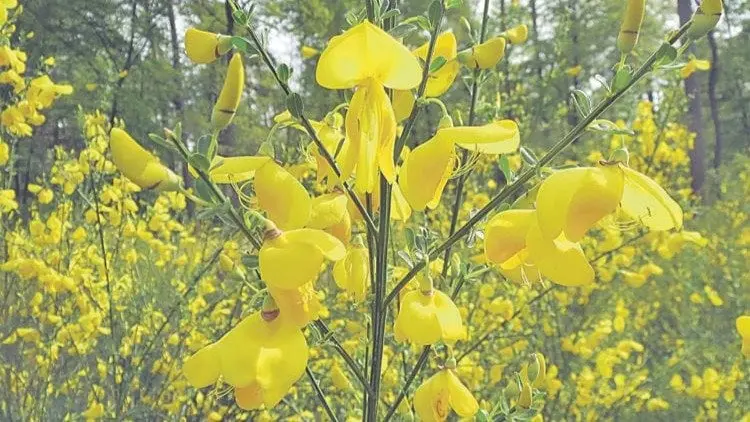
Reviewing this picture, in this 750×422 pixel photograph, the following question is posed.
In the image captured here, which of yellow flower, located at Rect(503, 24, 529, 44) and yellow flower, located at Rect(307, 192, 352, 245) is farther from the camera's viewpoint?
yellow flower, located at Rect(503, 24, 529, 44)

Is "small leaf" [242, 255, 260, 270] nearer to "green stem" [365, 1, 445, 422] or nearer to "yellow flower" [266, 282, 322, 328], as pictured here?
"yellow flower" [266, 282, 322, 328]

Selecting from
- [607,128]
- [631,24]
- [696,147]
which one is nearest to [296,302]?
[607,128]

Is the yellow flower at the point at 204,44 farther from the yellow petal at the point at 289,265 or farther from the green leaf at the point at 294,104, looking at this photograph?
the yellow petal at the point at 289,265

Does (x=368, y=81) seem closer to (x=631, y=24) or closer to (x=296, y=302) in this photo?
(x=296, y=302)

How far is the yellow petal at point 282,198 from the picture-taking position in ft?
2.63

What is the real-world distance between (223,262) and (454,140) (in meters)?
0.59

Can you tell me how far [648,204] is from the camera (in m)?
0.77

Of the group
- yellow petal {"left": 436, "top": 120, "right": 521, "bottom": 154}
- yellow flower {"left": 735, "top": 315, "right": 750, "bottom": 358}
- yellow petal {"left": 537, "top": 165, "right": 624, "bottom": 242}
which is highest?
yellow petal {"left": 436, "top": 120, "right": 521, "bottom": 154}

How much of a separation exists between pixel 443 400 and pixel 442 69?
426 mm

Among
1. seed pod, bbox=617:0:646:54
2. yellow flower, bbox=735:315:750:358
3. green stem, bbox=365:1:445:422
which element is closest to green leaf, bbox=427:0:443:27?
green stem, bbox=365:1:445:422

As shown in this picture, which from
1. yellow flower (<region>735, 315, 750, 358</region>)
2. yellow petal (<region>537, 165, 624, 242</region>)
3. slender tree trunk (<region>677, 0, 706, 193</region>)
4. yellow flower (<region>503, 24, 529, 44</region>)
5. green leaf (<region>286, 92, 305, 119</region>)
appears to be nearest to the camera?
yellow petal (<region>537, 165, 624, 242</region>)

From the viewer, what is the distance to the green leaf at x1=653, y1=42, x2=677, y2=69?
81cm

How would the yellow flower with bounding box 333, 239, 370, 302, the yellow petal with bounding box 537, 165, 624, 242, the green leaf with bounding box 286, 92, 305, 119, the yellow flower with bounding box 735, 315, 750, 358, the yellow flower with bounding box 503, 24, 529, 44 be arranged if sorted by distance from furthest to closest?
the yellow flower with bounding box 503, 24, 529, 44
the yellow flower with bounding box 735, 315, 750, 358
the yellow flower with bounding box 333, 239, 370, 302
the green leaf with bounding box 286, 92, 305, 119
the yellow petal with bounding box 537, 165, 624, 242

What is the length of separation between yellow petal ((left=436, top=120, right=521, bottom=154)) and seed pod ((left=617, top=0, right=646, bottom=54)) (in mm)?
181
